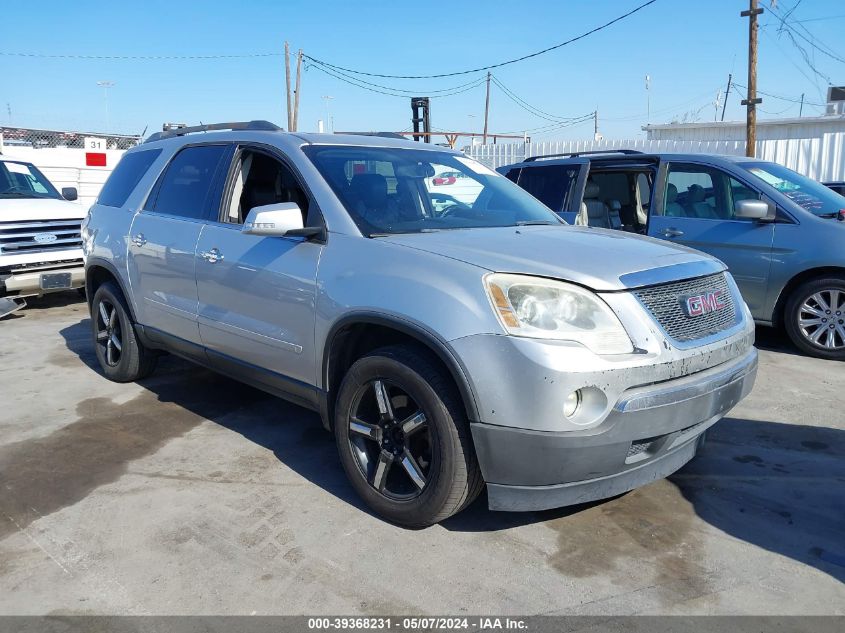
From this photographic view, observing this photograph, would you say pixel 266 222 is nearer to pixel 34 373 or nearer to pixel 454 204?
pixel 454 204

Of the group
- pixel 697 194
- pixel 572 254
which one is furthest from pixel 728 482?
pixel 697 194

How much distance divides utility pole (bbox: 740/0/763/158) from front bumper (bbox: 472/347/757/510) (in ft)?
52.3

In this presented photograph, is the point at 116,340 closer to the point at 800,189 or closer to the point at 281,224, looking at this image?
the point at 281,224

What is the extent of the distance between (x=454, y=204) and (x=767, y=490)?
2.28 meters

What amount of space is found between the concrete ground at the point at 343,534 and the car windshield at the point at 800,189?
8.03 feet

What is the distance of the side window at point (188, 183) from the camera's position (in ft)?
15.0

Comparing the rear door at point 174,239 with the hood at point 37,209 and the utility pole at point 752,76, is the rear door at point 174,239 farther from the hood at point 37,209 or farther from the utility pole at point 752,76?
the utility pole at point 752,76

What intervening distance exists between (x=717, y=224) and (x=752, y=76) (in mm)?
12853

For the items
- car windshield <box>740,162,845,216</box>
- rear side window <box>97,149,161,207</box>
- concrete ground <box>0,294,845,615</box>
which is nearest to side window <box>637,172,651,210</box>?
car windshield <box>740,162,845,216</box>

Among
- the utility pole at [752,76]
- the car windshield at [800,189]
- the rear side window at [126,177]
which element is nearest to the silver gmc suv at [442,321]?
the rear side window at [126,177]

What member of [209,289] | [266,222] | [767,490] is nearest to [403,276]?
[266,222]

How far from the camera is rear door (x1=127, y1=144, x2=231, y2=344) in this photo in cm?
448

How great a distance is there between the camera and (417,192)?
161 inches

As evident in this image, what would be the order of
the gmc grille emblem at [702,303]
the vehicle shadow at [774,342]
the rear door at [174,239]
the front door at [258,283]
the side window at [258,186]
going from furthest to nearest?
1. the vehicle shadow at [774,342]
2. the rear door at [174,239]
3. the side window at [258,186]
4. the front door at [258,283]
5. the gmc grille emblem at [702,303]
